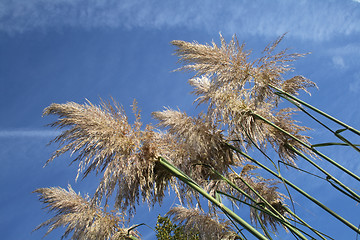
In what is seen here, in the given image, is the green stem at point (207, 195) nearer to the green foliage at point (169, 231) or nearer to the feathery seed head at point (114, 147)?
the feathery seed head at point (114, 147)

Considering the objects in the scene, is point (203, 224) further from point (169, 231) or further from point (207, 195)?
point (207, 195)

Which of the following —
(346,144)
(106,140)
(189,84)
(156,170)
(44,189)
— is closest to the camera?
(346,144)

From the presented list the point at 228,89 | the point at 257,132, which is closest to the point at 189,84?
the point at 228,89

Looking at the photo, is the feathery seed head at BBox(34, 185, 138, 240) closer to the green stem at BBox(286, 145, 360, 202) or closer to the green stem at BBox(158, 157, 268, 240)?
the green stem at BBox(158, 157, 268, 240)

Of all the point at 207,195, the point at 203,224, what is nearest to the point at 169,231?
the point at 203,224

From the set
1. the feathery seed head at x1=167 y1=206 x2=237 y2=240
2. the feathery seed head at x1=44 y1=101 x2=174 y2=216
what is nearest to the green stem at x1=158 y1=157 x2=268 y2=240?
the feathery seed head at x1=44 y1=101 x2=174 y2=216

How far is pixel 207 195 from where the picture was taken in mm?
2150

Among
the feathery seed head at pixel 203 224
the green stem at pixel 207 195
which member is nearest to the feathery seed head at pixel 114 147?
the green stem at pixel 207 195

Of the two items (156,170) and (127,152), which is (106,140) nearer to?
(127,152)

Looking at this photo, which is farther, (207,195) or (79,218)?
(79,218)

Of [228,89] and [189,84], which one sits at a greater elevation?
[189,84]

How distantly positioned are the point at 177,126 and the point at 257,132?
0.67m

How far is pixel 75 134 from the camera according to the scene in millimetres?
2410

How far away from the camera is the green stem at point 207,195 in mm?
2053
